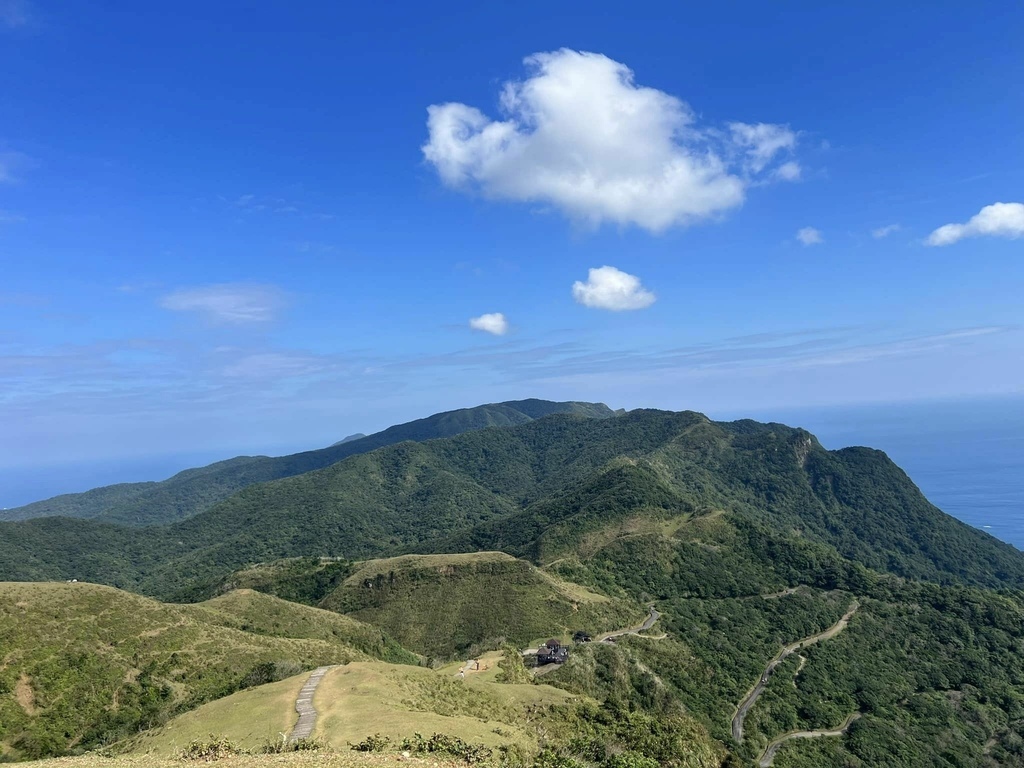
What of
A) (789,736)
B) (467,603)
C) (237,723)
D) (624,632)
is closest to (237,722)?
(237,723)

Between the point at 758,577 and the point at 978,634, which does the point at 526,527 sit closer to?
the point at 758,577

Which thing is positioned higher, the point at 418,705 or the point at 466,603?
the point at 418,705

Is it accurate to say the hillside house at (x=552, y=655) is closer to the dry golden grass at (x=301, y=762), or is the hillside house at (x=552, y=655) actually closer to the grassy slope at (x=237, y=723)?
the grassy slope at (x=237, y=723)

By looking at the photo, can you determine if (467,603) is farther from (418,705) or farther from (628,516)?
(628,516)

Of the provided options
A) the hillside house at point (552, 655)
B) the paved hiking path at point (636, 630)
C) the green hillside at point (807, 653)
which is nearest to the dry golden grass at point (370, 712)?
the green hillside at point (807, 653)

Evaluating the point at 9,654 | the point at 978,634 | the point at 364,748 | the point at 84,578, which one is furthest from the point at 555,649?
the point at 84,578

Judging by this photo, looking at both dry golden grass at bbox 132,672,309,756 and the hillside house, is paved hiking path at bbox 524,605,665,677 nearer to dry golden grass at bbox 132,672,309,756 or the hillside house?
the hillside house
